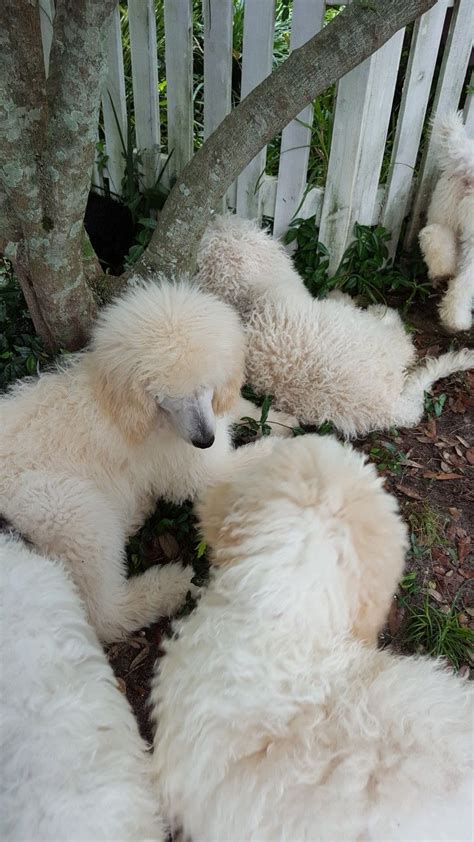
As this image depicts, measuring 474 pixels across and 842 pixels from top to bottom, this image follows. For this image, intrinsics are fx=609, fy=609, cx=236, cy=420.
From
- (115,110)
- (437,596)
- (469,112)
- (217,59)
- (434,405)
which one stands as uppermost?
(469,112)

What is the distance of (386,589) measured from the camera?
1.63 metres

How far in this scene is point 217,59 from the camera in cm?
346

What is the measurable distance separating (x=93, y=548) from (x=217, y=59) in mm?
2816

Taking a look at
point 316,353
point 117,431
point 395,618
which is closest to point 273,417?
point 316,353

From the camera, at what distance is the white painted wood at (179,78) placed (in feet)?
11.6

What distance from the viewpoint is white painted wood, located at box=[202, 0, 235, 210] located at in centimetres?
335

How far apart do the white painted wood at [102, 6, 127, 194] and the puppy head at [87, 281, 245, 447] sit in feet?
7.20

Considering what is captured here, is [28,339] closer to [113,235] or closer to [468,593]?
[113,235]

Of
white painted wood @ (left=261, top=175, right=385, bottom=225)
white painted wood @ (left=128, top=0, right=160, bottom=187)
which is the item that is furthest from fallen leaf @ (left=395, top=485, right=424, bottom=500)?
white painted wood @ (left=128, top=0, right=160, bottom=187)

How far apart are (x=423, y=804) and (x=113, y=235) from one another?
141 inches

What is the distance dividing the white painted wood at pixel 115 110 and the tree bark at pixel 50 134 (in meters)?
1.37

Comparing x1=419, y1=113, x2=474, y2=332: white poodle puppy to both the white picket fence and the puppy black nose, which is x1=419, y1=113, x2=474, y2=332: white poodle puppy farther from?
the puppy black nose

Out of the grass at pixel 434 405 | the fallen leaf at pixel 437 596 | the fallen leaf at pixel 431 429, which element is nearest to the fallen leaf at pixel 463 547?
the fallen leaf at pixel 437 596

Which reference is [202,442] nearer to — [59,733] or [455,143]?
[59,733]
